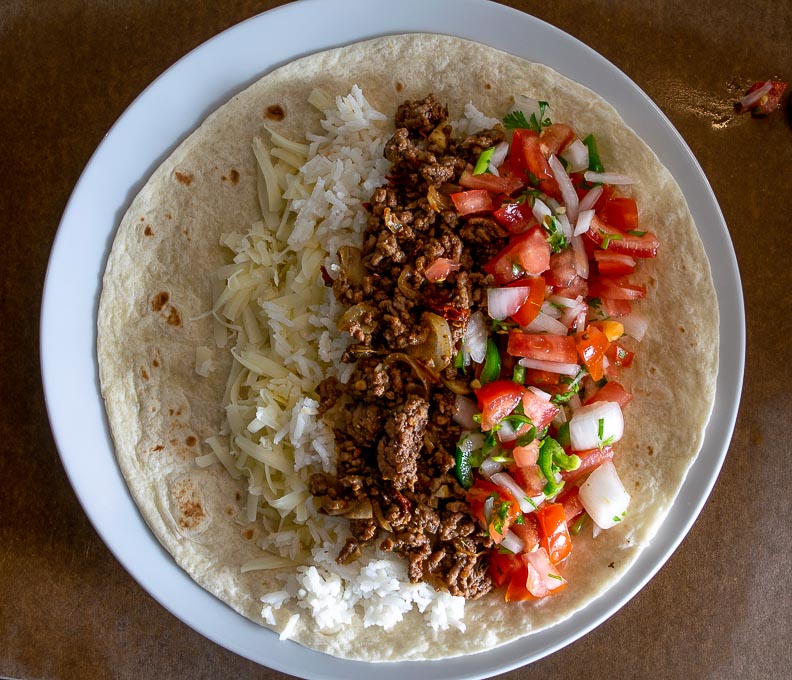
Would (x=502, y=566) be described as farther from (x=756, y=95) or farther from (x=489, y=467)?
(x=756, y=95)

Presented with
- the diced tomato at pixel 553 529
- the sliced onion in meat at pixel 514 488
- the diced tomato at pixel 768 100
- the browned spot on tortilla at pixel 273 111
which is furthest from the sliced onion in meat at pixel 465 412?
the diced tomato at pixel 768 100

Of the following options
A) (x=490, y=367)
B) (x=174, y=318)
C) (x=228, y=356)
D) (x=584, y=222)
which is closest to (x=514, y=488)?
(x=490, y=367)

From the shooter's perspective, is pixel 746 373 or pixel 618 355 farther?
pixel 746 373

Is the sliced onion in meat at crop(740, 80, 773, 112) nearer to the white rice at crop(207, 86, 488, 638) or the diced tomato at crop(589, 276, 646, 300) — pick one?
the diced tomato at crop(589, 276, 646, 300)

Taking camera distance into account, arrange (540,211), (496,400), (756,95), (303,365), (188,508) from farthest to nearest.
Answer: (756,95), (188,508), (303,365), (540,211), (496,400)

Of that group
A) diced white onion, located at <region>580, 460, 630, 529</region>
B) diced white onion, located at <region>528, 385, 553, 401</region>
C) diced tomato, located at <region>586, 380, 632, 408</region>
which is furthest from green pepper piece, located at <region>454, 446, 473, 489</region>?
diced tomato, located at <region>586, 380, 632, 408</region>

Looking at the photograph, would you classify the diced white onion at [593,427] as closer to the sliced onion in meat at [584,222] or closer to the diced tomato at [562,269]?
the diced tomato at [562,269]

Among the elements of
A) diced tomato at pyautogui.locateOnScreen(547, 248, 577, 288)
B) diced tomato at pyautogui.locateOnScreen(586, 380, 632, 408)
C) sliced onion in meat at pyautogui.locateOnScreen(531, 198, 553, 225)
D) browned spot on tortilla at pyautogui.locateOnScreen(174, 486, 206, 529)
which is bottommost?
browned spot on tortilla at pyautogui.locateOnScreen(174, 486, 206, 529)
